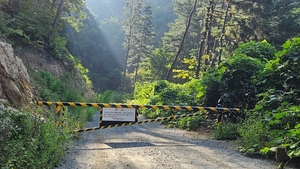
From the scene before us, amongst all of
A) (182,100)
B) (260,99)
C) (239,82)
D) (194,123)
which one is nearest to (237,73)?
(239,82)

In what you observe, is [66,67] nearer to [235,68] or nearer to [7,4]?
[7,4]

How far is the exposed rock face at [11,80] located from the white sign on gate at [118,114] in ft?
8.02

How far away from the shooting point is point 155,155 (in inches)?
283

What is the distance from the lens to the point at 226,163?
6566mm

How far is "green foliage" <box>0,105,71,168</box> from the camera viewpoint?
15.0ft

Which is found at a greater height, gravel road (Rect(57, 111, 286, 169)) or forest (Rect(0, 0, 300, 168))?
forest (Rect(0, 0, 300, 168))

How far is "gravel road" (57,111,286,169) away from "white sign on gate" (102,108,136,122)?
696 mm

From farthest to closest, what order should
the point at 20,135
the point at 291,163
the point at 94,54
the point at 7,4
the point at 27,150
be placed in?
the point at 94,54 → the point at 7,4 → the point at 291,163 → the point at 20,135 → the point at 27,150

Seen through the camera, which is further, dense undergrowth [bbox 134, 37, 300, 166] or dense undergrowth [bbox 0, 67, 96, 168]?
dense undergrowth [bbox 134, 37, 300, 166]

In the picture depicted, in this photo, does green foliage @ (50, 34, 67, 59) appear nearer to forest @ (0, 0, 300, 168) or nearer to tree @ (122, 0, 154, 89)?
forest @ (0, 0, 300, 168)

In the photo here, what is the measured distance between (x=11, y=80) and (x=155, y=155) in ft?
15.6

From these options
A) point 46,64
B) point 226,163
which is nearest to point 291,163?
point 226,163

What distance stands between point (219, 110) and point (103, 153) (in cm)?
485

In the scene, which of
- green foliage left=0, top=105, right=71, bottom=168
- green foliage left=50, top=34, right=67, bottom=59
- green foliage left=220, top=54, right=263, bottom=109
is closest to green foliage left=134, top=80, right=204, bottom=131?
green foliage left=220, top=54, right=263, bottom=109
